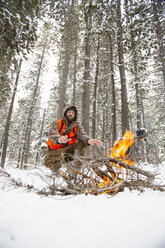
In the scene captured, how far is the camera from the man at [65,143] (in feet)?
11.4

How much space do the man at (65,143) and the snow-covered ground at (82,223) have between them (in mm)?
2186

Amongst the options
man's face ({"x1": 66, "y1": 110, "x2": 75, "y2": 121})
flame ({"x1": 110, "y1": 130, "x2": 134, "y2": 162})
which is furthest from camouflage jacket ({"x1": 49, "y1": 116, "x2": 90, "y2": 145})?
flame ({"x1": 110, "y1": 130, "x2": 134, "y2": 162})

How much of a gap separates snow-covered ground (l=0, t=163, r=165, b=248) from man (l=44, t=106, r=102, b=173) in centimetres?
219

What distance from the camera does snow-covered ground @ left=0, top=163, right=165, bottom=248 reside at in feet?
2.30

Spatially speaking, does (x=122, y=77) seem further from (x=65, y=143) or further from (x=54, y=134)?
(x=54, y=134)

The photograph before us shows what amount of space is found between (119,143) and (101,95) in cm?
1066

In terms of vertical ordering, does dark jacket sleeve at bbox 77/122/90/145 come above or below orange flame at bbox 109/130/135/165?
above

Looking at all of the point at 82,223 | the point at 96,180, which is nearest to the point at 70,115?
the point at 96,180

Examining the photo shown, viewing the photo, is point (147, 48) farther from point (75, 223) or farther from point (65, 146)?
point (75, 223)

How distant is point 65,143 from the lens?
369cm

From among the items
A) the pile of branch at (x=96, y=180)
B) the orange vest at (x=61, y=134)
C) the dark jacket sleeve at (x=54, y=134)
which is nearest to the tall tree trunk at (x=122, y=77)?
the orange vest at (x=61, y=134)

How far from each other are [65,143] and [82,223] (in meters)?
2.87

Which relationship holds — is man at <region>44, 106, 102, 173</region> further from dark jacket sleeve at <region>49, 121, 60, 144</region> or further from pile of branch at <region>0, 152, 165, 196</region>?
pile of branch at <region>0, 152, 165, 196</region>

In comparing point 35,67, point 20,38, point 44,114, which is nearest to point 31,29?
point 20,38
